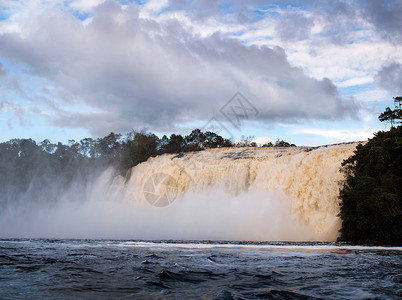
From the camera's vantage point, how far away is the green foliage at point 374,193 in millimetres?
21898

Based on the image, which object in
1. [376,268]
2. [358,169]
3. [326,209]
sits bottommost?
[376,268]

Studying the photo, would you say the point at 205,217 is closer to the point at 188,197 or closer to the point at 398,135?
the point at 188,197

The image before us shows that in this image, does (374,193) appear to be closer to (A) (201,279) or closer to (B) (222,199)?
(B) (222,199)

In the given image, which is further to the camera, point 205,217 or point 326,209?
point 205,217

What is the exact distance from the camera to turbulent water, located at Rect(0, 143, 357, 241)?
85.4 ft

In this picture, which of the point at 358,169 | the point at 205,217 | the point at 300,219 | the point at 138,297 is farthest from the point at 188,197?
the point at 138,297

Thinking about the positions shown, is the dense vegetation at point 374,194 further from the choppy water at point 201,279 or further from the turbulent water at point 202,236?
the choppy water at point 201,279

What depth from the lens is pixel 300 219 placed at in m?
26.0

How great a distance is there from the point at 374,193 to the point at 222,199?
43.4 ft

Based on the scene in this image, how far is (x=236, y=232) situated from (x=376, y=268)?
1884cm

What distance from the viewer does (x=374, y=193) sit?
22.8 meters

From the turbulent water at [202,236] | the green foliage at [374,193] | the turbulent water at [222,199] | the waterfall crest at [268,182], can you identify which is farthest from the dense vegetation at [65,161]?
the green foliage at [374,193]

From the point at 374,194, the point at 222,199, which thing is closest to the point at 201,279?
the point at 374,194

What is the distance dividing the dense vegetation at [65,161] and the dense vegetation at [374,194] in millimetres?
32091
